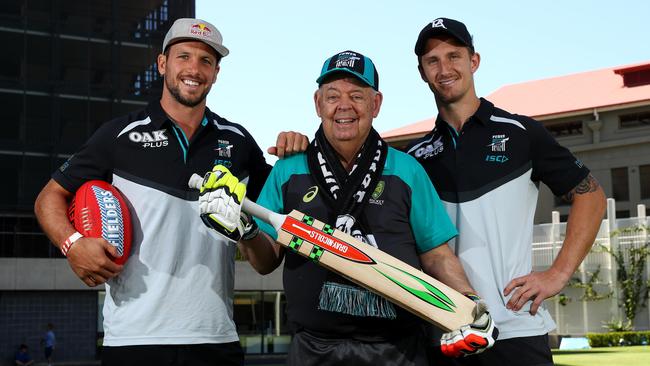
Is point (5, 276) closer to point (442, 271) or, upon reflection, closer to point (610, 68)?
point (442, 271)

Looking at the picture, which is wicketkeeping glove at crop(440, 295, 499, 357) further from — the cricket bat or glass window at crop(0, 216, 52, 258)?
glass window at crop(0, 216, 52, 258)

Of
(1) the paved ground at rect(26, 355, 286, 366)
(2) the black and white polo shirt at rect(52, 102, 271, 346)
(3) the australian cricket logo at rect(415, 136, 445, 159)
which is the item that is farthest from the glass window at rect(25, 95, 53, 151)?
(3) the australian cricket logo at rect(415, 136, 445, 159)

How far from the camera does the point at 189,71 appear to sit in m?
5.48

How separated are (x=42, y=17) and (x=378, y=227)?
1590 inches

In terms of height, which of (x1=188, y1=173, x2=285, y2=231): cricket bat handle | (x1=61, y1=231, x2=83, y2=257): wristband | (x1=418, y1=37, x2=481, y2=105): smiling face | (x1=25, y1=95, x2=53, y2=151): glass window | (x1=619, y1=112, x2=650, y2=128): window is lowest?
(x1=61, y1=231, x2=83, y2=257): wristband

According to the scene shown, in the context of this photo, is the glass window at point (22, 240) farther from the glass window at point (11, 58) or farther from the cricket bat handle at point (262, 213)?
the cricket bat handle at point (262, 213)

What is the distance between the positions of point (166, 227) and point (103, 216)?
0.41 metres

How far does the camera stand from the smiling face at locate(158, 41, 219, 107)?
550 centimetres

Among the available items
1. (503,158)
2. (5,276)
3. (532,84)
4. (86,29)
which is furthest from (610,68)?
(503,158)

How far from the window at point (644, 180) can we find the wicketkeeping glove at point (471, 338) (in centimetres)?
4775

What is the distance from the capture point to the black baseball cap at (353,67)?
15.3 ft

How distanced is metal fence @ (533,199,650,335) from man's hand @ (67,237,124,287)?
1439 inches

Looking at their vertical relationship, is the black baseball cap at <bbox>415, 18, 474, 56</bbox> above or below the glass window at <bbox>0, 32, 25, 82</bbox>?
below

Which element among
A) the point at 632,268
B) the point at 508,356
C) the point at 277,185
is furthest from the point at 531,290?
the point at 632,268
